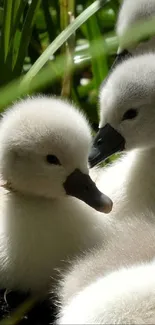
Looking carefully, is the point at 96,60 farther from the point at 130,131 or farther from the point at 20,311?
the point at 20,311

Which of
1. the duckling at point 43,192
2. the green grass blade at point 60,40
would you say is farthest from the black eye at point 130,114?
the green grass blade at point 60,40

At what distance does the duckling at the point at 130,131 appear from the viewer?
2014 millimetres

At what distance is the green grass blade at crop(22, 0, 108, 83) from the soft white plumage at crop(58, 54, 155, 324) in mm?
189

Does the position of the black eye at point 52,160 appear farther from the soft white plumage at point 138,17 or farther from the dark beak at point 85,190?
the soft white plumage at point 138,17

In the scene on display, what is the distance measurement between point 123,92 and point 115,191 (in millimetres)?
208

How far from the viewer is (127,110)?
2029mm

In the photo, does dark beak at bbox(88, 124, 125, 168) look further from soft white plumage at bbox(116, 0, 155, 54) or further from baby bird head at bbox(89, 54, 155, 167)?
soft white plumage at bbox(116, 0, 155, 54)

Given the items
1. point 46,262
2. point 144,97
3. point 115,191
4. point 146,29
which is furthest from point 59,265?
point 146,29

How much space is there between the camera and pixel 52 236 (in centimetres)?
192

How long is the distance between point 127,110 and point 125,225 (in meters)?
0.26

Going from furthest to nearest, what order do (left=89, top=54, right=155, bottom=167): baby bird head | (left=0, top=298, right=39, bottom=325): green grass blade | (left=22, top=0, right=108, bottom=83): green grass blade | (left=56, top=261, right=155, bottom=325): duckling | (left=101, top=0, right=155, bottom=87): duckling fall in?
(left=101, top=0, right=155, bottom=87): duckling
(left=22, top=0, right=108, bottom=83): green grass blade
(left=89, top=54, right=155, bottom=167): baby bird head
(left=0, top=298, right=39, bottom=325): green grass blade
(left=56, top=261, right=155, bottom=325): duckling

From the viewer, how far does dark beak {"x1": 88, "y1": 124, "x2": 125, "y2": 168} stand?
2041 mm

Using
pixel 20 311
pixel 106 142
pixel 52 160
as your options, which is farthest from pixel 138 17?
pixel 20 311

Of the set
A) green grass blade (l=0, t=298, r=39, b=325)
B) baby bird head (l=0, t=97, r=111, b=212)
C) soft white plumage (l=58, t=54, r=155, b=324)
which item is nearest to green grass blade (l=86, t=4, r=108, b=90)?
soft white plumage (l=58, t=54, r=155, b=324)
